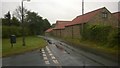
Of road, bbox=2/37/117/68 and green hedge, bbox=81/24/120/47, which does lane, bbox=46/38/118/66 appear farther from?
green hedge, bbox=81/24/120/47

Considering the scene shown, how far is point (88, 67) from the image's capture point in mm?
10625

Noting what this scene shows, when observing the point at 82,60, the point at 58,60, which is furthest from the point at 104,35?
the point at 58,60

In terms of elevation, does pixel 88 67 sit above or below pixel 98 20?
below

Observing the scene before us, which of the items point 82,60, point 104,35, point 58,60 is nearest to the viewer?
point 82,60

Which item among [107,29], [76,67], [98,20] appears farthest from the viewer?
[98,20]

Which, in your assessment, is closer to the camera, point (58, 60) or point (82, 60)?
point (82, 60)

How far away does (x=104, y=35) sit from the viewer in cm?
2542

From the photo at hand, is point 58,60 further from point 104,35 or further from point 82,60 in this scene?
point 104,35

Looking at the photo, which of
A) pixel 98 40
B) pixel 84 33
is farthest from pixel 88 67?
pixel 84 33

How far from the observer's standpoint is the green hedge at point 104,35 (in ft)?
68.3

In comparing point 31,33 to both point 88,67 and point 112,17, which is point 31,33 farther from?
point 88,67

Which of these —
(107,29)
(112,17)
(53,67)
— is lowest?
(53,67)

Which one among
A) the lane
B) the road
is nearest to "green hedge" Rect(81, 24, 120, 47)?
the lane

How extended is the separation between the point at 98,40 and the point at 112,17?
20376 mm
